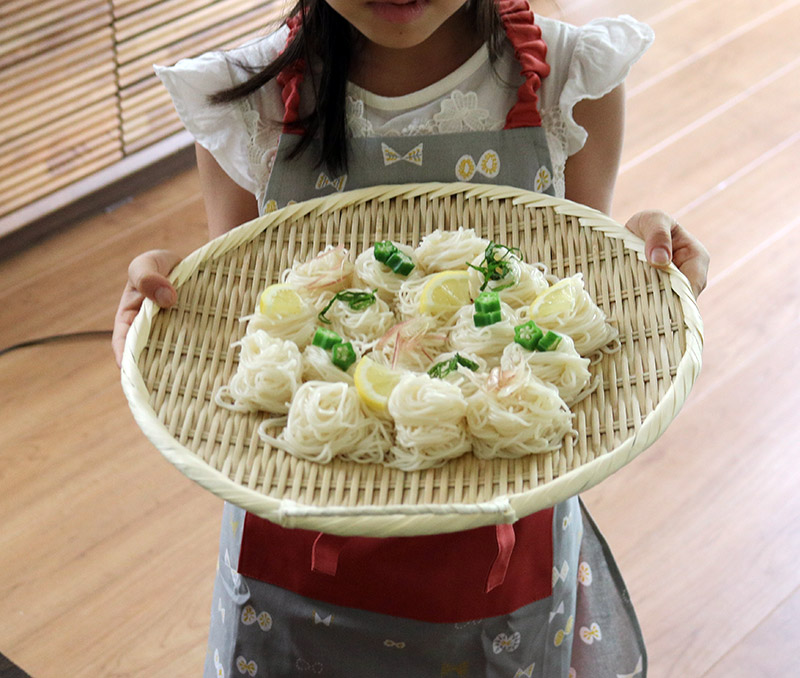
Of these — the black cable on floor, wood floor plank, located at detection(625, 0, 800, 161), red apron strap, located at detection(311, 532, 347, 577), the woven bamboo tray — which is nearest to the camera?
the woven bamboo tray

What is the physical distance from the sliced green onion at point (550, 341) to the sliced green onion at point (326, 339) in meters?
0.23

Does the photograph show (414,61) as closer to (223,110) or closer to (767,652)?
(223,110)

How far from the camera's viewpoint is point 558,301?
3.52 ft

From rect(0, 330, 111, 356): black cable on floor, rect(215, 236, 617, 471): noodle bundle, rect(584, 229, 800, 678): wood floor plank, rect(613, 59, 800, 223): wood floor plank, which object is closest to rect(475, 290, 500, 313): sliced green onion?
rect(215, 236, 617, 471): noodle bundle

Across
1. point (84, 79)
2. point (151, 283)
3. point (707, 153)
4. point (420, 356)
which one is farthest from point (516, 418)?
point (707, 153)

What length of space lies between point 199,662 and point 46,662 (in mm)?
293

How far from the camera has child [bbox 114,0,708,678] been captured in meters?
1.12

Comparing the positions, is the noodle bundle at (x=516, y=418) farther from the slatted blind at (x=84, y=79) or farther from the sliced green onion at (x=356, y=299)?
the slatted blind at (x=84, y=79)

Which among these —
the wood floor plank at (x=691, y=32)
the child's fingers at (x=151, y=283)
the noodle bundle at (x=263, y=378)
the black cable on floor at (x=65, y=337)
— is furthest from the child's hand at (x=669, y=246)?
the wood floor plank at (x=691, y=32)

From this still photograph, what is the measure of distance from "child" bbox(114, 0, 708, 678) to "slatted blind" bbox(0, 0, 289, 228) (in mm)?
1471

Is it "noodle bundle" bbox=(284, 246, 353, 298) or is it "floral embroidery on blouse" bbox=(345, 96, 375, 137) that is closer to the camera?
"noodle bundle" bbox=(284, 246, 353, 298)

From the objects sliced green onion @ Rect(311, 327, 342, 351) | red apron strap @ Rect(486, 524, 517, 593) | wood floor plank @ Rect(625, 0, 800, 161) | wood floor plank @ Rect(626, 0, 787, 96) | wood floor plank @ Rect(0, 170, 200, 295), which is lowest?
wood floor plank @ Rect(625, 0, 800, 161)

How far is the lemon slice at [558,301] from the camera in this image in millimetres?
1062

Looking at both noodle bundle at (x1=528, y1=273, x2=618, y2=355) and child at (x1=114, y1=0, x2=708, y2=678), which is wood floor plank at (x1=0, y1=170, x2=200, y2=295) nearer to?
child at (x1=114, y1=0, x2=708, y2=678)
